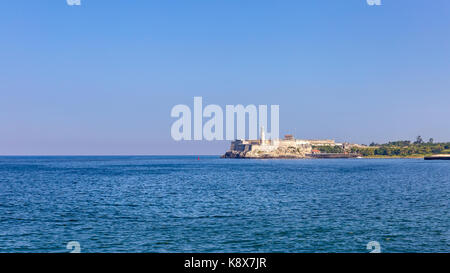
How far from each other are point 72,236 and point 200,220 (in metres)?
7.91

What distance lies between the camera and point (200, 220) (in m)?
26.3

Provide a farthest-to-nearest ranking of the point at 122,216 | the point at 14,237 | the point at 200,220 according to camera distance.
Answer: the point at 122,216 → the point at 200,220 → the point at 14,237

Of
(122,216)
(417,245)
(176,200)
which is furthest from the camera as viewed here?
(176,200)

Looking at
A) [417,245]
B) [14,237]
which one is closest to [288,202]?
[417,245]

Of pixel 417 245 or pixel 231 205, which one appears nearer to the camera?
pixel 417 245

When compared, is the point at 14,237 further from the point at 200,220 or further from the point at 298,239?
the point at 298,239
